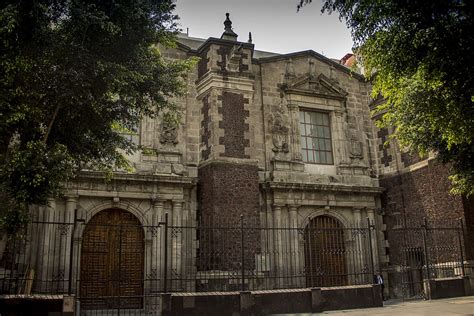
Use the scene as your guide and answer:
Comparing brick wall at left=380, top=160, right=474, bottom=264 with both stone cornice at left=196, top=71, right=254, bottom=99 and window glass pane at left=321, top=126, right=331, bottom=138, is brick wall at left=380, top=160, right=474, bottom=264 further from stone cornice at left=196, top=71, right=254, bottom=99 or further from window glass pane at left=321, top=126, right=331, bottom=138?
stone cornice at left=196, top=71, right=254, bottom=99

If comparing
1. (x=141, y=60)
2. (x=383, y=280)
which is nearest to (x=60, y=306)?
(x=141, y=60)

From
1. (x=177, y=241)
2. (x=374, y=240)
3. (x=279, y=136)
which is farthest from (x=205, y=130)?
(x=374, y=240)

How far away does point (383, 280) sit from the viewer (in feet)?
54.1

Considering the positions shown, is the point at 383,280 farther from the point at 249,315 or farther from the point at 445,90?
the point at 445,90

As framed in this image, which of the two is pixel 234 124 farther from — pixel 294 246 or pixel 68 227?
pixel 68 227

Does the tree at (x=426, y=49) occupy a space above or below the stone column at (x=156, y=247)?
above

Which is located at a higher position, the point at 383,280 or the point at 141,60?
the point at 141,60

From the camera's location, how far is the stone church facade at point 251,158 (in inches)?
553

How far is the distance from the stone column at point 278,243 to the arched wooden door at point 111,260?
391 cm

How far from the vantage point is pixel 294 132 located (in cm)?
1670

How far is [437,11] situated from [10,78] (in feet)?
22.4

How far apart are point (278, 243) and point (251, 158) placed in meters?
2.72

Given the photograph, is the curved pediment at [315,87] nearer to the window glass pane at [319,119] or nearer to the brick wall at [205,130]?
the window glass pane at [319,119]

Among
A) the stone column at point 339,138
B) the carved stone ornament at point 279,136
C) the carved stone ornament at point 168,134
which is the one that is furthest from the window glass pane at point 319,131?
the carved stone ornament at point 168,134
